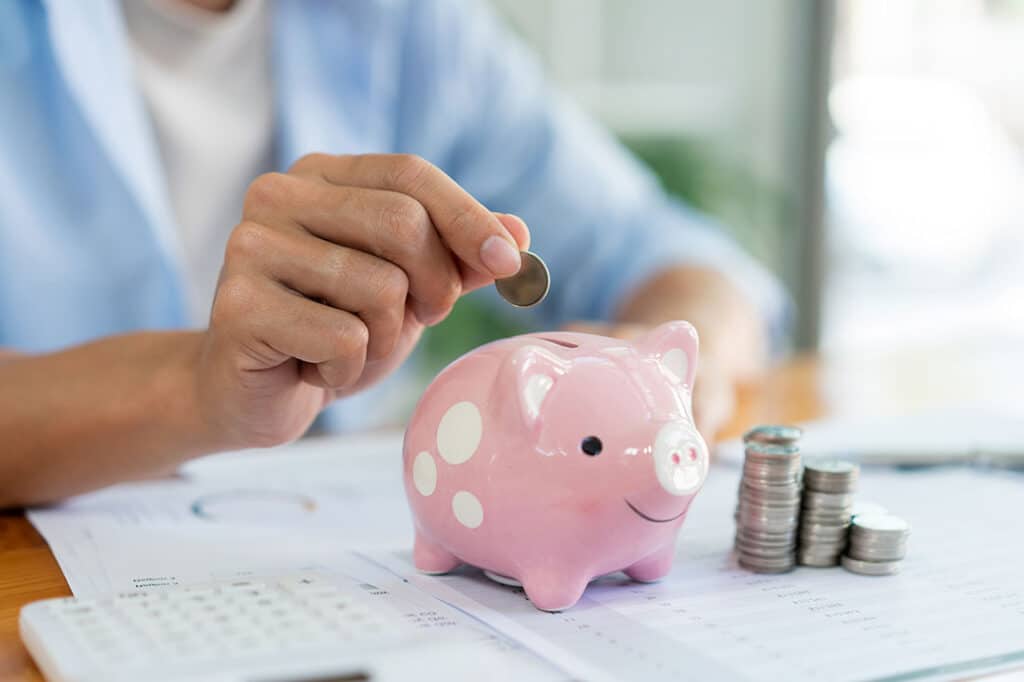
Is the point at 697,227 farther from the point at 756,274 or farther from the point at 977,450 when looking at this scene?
the point at 977,450

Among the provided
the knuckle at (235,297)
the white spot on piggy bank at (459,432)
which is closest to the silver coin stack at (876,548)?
the white spot on piggy bank at (459,432)

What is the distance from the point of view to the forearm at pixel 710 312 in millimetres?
1102

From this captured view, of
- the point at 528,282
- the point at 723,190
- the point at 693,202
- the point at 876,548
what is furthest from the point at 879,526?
the point at 723,190

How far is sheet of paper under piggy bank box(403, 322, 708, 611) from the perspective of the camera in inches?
19.1

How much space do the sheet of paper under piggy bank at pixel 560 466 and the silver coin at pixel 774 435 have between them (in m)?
0.08

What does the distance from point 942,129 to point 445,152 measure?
6.77ft

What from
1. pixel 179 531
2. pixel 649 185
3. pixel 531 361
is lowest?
pixel 179 531

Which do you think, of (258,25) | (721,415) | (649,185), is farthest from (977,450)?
(258,25)

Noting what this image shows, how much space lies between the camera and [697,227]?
136cm

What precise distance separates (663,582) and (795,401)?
1.99 feet

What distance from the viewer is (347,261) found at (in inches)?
21.3

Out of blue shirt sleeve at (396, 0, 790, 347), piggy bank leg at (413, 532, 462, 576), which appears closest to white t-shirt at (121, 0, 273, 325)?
blue shirt sleeve at (396, 0, 790, 347)

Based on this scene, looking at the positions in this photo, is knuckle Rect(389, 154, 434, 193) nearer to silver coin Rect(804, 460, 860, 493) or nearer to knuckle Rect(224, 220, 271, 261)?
knuckle Rect(224, 220, 271, 261)

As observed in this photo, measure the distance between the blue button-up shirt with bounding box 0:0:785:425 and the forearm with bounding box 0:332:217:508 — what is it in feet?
1.15
